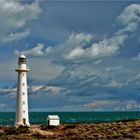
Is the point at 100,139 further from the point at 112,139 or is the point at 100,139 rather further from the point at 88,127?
the point at 88,127

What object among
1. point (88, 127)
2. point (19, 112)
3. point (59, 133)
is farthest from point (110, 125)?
point (19, 112)

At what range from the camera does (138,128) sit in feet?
167

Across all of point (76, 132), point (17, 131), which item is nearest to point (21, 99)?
point (17, 131)

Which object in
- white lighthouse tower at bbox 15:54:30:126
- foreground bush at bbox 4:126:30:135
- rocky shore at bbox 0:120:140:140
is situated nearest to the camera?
rocky shore at bbox 0:120:140:140

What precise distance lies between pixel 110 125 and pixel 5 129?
37.4 ft

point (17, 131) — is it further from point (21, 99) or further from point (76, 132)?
point (21, 99)

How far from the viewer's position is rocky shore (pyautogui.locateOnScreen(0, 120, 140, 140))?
Result: 46469 millimetres

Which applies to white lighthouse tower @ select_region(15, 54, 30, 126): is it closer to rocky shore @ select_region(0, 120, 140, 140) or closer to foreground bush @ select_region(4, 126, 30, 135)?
rocky shore @ select_region(0, 120, 140, 140)

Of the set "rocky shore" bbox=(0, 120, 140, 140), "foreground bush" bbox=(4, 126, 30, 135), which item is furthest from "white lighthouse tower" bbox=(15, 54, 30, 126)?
"foreground bush" bbox=(4, 126, 30, 135)

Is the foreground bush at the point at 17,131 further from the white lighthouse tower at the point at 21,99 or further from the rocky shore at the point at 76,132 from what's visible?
the white lighthouse tower at the point at 21,99

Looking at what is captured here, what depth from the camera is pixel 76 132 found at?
5047 centimetres

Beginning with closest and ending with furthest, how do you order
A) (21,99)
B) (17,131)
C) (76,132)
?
(76,132)
(17,131)
(21,99)

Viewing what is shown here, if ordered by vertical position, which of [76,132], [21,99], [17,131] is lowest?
[76,132]

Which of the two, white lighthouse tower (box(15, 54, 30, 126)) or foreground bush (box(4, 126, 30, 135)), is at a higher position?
white lighthouse tower (box(15, 54, 30, 126))
